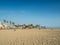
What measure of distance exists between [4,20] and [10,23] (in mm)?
4799

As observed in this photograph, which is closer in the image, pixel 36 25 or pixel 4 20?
pixel 4 20

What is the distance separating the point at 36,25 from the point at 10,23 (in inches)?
1048

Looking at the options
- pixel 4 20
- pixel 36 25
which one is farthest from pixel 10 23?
pixel 36 25

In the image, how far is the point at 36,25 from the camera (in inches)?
3765

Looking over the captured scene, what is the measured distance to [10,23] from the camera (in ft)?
255

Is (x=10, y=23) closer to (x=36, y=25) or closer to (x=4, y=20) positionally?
(x=4, y=20)

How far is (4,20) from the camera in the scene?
7562 cm

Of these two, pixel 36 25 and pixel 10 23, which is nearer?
pixel 10 23

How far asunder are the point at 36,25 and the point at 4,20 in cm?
3103
